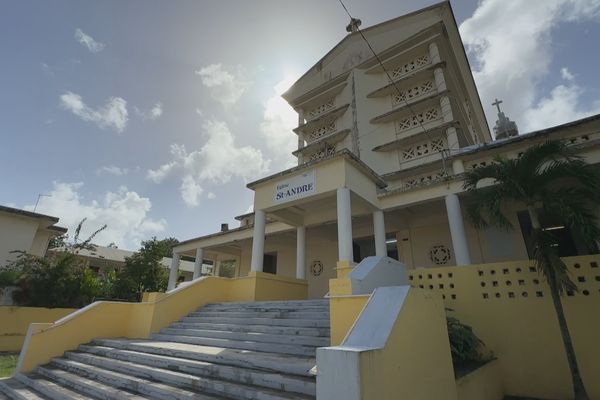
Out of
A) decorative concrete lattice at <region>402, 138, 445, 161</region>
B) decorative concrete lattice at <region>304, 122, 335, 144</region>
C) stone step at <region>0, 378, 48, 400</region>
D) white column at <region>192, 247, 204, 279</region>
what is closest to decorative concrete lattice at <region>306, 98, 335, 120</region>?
decorative concrete lattice at <region>304, 122, 335, 144</region>

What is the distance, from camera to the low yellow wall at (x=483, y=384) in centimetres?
391

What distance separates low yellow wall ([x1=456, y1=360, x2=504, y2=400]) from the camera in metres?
3.91

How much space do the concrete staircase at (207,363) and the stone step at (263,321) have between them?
2 centimetres

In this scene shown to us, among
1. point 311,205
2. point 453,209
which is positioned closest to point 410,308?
point 453,209

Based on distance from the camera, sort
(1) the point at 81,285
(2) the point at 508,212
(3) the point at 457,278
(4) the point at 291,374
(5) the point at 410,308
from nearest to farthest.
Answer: (5) the point at 410,308, (4) the point at 291,374, (3) the point at 457,278, (2) the point at 508,212, (1) the point at 81,285

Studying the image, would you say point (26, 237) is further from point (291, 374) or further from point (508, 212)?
point (508, 212)

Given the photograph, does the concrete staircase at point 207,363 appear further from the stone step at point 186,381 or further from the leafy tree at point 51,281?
the leafy tree at point 51,281

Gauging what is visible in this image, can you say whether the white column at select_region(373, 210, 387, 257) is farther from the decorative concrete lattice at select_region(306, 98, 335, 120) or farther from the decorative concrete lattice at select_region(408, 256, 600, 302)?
the decorative concrete lattice at select_region(306, 98, 335, 120)

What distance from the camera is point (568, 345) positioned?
452 cm

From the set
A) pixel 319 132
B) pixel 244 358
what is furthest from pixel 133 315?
pixel 319 132

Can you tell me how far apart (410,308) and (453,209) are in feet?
20.4

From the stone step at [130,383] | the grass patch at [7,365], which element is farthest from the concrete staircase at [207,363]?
the grass patch at [7,365]

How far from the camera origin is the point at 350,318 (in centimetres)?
412

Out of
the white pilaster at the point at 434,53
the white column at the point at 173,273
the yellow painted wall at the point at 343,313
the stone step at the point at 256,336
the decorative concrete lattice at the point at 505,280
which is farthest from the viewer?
the white column at the point at 173,273
